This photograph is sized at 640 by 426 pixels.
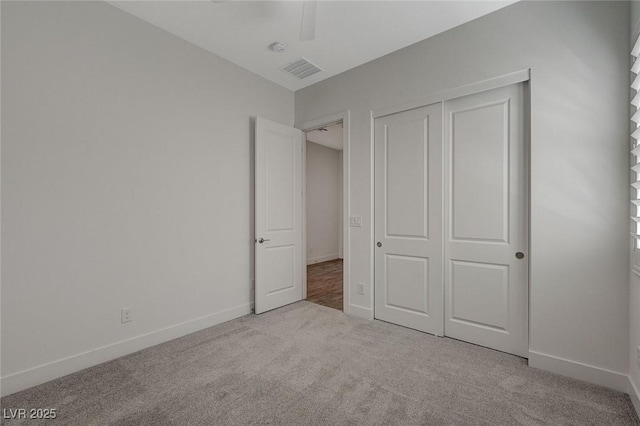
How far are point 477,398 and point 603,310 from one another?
105 cm

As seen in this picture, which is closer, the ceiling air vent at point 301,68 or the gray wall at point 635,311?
the gray wall at point 635,311

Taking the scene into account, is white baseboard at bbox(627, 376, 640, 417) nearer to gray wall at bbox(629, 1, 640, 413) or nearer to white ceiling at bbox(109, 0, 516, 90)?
gray wall at bbox(629, 1, 640, 413)

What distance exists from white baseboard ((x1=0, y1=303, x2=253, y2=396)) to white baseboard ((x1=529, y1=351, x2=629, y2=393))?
9.12 feet

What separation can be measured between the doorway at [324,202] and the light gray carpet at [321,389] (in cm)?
304

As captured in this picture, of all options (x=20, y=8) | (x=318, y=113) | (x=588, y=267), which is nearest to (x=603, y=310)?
(x=588, y=267)

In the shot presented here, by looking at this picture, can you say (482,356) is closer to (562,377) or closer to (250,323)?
(562,377)

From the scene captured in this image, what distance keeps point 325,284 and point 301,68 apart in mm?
3146

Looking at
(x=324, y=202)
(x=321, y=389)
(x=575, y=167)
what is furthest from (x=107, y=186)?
(x=324, y=202)

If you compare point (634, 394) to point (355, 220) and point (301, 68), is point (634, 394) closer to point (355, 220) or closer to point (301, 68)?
point (355, 220)

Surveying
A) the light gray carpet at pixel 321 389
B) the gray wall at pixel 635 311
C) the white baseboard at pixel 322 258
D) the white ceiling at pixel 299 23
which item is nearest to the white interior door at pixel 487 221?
the light gray carpet at pixel 321 389

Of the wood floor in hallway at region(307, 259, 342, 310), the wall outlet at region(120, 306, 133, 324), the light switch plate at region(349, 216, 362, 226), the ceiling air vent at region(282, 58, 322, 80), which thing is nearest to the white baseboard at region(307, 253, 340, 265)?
the wood floor in hallway at region(307, 259, 342, 310)

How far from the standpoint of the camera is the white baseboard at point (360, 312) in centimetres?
→ 315

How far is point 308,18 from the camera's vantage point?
1.82 metres

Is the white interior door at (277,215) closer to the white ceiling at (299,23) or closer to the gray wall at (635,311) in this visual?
the white ceiling at (299,23)
